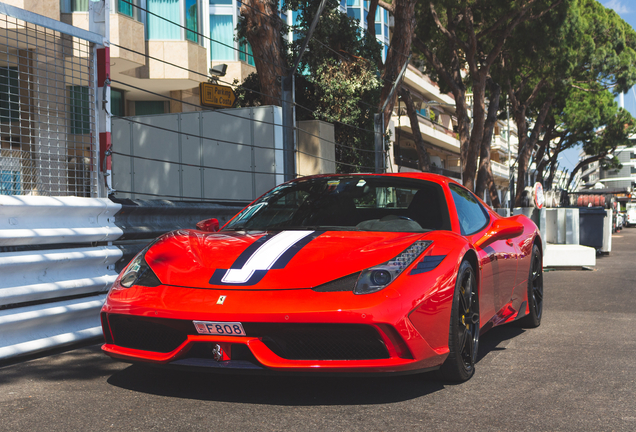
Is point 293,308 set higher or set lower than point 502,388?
higher

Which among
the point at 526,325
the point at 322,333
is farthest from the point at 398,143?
the point at 322,333

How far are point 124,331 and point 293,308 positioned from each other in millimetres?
954

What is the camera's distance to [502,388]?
377 cm

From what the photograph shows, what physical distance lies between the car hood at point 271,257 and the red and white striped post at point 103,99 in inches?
53.7

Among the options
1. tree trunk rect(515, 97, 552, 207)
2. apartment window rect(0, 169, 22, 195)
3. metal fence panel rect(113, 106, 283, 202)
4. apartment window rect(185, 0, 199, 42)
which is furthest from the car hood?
tree trunk rect(515, 97, 552, 207)

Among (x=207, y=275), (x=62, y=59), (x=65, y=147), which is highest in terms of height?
(x=62, y=59)

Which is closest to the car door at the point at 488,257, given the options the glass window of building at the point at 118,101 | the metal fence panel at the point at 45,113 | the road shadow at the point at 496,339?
the road shadow at the point at 496,339

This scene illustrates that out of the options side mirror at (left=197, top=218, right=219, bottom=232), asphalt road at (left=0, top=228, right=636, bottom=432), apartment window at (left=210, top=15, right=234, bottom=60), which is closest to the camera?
asphalt road at (left=0, top=228, right=636, bottom=432)

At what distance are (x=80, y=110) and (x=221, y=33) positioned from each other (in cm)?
2020

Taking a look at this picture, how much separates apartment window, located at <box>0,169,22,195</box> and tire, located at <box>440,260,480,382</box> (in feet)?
10.7

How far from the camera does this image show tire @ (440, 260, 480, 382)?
3.70 m

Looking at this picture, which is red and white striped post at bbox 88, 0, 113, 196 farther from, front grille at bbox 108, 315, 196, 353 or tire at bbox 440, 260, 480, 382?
tire at bbox 440, 260, 480, 382

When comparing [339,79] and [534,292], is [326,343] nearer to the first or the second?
[534,292]

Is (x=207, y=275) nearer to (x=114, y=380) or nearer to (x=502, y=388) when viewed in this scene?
(x=114, y=380)
